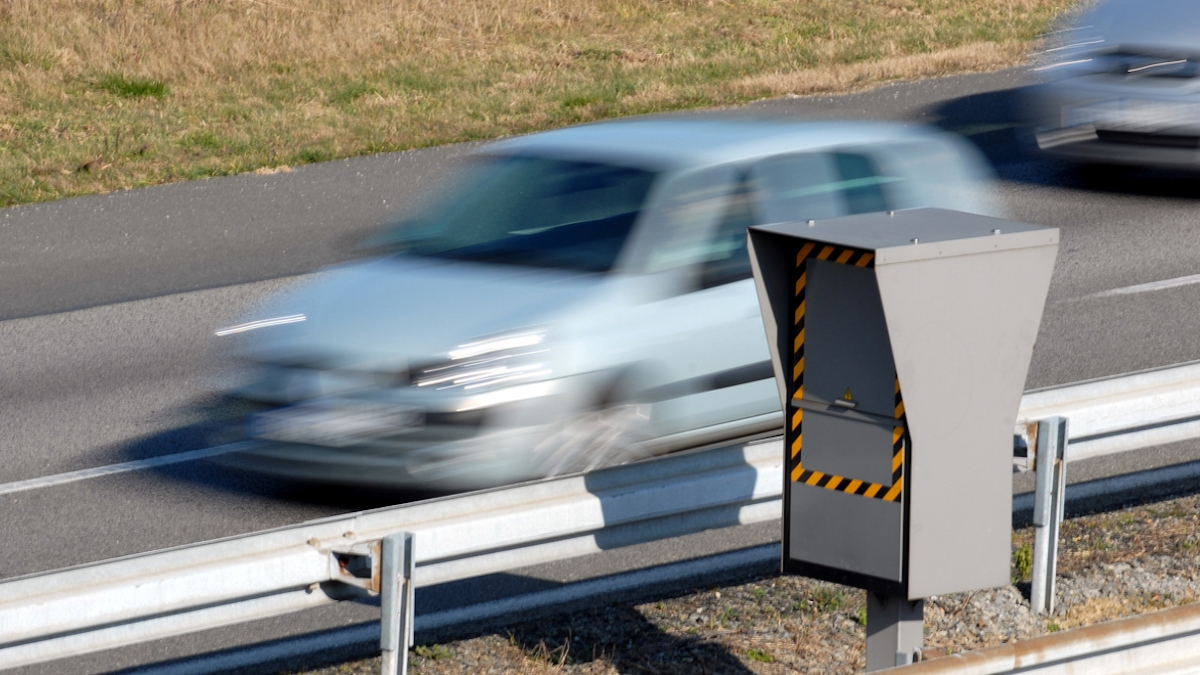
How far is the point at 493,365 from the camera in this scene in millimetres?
6250

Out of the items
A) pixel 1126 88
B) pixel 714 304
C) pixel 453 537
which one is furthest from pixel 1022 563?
pixel 1126 88

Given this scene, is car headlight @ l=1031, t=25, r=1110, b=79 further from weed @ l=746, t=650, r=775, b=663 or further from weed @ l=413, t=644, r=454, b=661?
weed @ l=413, t=644, r=454, b=661

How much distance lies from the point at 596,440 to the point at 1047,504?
6.12 ft

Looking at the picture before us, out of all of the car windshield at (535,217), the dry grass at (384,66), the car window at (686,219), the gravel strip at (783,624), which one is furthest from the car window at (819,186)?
the dry grass at (384,66)

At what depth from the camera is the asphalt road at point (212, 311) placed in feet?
21.8

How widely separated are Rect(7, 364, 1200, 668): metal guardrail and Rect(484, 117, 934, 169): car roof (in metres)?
2.31

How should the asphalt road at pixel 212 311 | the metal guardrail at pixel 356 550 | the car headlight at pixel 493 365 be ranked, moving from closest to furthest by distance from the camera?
1. the metal guardrail at pixel 356 550
2. the car headlight at pixel 493 365
3. the asphalt road at pixel 212 311

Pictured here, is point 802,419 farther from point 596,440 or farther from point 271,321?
point 271,321

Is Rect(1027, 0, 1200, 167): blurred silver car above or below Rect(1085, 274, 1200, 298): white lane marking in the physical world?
above

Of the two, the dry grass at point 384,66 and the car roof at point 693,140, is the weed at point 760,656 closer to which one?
the car roof at point 693,140

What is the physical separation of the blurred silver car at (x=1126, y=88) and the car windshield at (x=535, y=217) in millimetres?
6157

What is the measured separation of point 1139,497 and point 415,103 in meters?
11.6

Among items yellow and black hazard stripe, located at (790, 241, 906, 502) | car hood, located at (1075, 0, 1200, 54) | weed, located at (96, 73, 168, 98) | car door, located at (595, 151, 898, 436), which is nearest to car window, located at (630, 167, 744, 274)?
car door, located at (595, 151, 898, 436)

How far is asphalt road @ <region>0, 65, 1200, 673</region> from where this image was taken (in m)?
6.64
